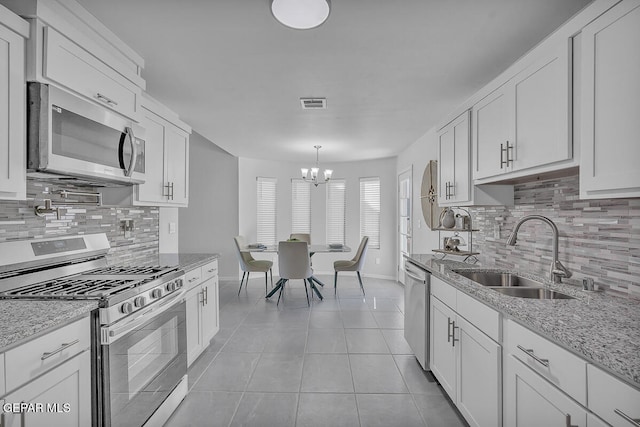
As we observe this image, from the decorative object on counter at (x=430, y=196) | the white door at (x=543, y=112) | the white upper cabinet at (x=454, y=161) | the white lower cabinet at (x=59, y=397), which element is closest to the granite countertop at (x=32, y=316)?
the white lower cabinet at (x=59, y=397)

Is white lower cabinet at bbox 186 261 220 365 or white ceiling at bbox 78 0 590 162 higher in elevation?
white ceiling at bbox 78 0 590 162

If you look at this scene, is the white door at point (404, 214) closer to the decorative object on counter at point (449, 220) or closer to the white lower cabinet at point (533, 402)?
the decorative object on counter at point (449, 220)

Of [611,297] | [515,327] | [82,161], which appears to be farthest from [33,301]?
[611,297]

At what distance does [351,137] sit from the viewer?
4.63 m

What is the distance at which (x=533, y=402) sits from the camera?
1.24 meters

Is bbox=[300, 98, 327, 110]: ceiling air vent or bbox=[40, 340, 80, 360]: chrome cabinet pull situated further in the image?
bbox=[300, 98, 327, 110]: ceiling air vent

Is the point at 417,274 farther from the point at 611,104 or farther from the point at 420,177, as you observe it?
the point at 420,177

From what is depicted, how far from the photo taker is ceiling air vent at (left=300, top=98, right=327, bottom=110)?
309cm

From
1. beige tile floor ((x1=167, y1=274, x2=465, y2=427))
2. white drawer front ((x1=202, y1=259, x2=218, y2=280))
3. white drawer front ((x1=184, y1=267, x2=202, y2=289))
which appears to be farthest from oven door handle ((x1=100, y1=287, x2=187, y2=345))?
beige tile floor ((x1=167, y1=274, x2=465, y2=427))

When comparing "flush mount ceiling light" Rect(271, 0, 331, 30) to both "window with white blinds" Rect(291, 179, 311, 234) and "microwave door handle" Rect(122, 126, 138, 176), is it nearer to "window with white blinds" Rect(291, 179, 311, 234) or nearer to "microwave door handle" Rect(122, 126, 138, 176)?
"microwave door handle" Rect(122, 126, 138, 176)

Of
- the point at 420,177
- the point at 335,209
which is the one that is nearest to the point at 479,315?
the point at 420,177

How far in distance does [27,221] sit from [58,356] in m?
0.99

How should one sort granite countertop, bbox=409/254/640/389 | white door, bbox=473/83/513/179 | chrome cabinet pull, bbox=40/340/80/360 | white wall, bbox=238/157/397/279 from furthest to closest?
1. white wall, bbox=238/157/397/279
2. white door, bbox=473/83/513/179
3. chrome cabinet pull, bbox=40/340/80/360
4. granite countertop, bbox=409/254/640/389

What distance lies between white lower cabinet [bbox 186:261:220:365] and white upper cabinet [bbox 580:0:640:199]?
2.56 metres
